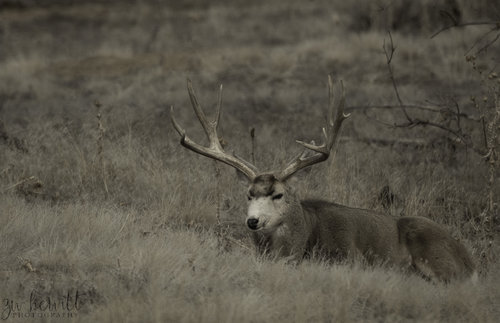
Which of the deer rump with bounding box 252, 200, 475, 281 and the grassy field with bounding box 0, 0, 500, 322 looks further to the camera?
the deer rump with bounding box 252, 200, 475, 281

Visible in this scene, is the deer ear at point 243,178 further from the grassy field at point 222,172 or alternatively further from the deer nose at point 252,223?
the deer nose at point 252,223

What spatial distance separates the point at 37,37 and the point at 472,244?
21.0m

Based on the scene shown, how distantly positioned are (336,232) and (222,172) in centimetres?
280

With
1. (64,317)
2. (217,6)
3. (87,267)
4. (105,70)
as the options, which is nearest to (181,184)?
(87,267)

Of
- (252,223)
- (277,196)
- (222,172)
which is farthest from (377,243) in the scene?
(222,172)

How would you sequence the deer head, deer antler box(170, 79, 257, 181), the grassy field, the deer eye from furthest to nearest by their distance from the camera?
deer antler box(170, 79, 257, 181) → the deer eye → the deer head → the grassy field

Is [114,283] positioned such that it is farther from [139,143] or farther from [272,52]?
[272,52]

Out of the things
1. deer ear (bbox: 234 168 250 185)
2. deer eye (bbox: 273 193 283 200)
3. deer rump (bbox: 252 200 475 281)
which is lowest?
deer rump (bbox: 252 200 475 281)

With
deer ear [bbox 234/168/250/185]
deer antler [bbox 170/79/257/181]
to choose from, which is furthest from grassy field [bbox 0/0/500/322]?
deer antler [bbox 170/79/257/181]

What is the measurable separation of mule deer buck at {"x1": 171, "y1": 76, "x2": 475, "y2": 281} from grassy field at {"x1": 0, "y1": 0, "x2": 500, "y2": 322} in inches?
9.9

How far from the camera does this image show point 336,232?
746 centimetres

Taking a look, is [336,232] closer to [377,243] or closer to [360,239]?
[360,239]

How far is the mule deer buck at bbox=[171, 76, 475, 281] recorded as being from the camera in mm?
7207

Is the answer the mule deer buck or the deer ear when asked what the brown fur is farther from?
the deer ear
